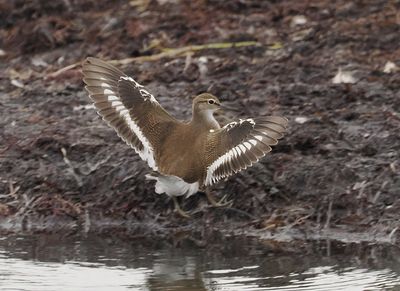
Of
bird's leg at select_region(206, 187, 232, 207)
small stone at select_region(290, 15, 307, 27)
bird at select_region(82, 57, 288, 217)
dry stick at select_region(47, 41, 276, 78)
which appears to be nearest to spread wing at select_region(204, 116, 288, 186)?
bird at select_region(82, 57, 288, 217)

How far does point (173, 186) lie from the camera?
8914 millimetres

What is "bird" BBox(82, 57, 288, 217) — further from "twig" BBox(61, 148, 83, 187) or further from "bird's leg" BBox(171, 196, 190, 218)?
"twig" BBox(61, 148, 83, 187)

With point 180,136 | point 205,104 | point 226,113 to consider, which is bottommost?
point 180,136

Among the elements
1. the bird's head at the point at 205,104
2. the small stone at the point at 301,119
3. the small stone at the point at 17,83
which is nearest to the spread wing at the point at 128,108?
the bird's head at the point at 205,104

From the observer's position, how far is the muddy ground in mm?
9203

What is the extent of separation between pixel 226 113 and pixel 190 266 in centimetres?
247

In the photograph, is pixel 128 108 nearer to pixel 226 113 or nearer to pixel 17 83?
pixel 226 113

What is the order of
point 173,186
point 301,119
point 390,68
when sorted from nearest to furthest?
point 173,186
point 301,119
point 390,68

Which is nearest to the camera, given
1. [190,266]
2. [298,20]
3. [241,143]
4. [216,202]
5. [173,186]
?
[190,266]

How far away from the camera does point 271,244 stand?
8.77 metres

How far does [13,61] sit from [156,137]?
12.4 feet

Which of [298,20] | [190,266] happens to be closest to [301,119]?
[190,266]

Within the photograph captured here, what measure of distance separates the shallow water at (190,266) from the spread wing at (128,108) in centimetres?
81

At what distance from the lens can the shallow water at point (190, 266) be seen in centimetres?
791
